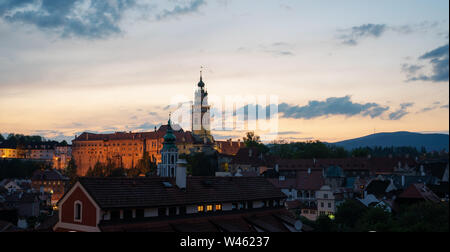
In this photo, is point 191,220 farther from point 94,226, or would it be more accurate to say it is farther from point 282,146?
point 282,146

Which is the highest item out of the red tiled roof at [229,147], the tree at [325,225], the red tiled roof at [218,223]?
the red tiled roof at [229,147]

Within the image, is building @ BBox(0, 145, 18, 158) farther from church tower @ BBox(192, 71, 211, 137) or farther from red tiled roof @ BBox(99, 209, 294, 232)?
red tiled roof @ BBox(99, 209, 294, 232)

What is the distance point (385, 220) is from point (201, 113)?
139548mm

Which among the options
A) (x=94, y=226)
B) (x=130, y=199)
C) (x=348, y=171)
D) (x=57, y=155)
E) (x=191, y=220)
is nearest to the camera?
(x=94, y=226)

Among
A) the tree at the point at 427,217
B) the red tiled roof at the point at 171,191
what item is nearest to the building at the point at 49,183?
the red tiled roof at the point at 171,191

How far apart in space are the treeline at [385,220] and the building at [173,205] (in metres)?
9.81

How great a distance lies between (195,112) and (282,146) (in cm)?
3560

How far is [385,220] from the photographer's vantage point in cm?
4875

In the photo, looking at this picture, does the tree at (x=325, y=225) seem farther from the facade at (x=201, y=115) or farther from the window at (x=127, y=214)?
the facade at (x=201, y=115)

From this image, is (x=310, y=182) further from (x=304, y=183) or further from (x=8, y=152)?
(x=8, y=152)

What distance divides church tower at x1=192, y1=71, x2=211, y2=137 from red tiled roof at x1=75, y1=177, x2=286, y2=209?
13753 cm

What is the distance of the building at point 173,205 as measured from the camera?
1063 inches
